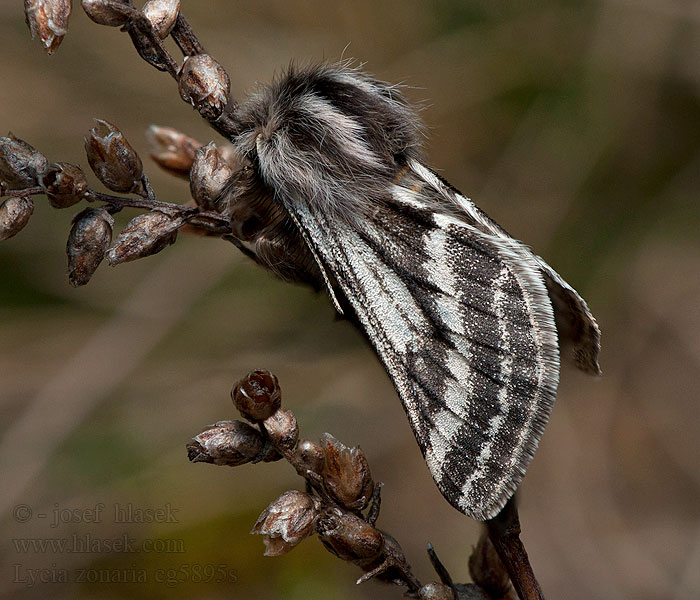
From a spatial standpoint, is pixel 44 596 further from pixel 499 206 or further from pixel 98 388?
pixel 499 206

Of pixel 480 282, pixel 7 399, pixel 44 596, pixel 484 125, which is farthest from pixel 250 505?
pixel 484 125

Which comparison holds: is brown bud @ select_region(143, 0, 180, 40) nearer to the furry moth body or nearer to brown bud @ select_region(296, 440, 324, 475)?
the furry moth body

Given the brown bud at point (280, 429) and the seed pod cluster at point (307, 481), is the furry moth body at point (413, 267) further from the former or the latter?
the brown bud at point (280, 429)

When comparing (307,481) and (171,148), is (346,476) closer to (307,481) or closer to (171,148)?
(307,481)

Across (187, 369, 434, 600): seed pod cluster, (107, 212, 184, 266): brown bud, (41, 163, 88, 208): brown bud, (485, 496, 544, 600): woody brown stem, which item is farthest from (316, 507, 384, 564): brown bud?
(41, 163, 88, 208): brown bud

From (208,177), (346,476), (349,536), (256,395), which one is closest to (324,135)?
(208,177)
